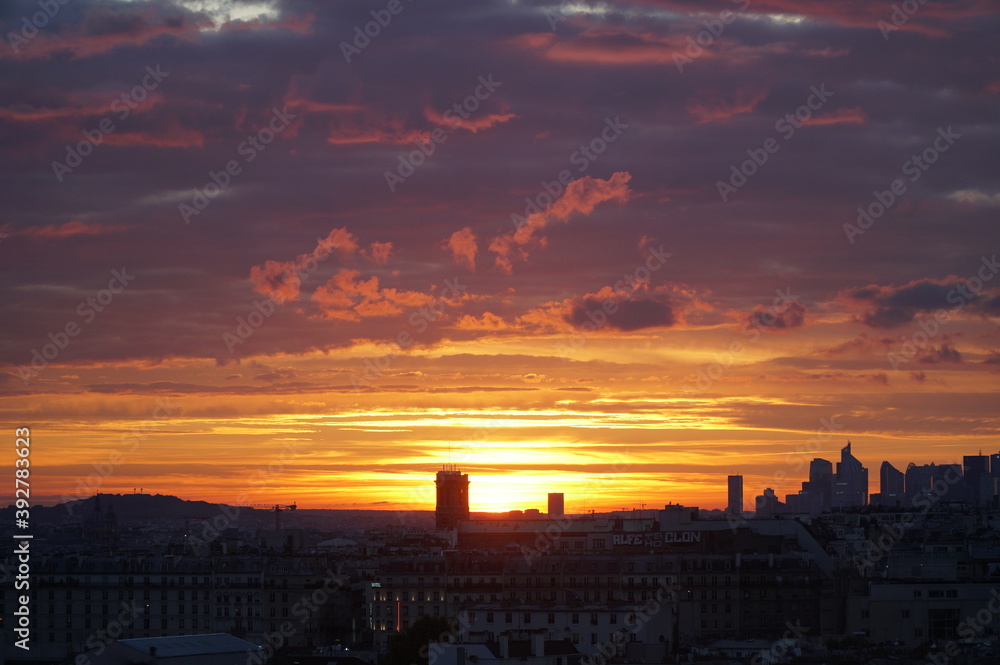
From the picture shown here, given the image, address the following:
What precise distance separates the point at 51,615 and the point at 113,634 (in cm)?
1458

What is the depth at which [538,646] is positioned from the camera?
95625 millimetres

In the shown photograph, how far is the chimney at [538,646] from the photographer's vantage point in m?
94.8

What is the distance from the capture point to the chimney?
94.8 meters

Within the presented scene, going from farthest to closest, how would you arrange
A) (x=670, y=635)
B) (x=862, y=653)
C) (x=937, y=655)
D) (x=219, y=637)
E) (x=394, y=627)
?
(x=394, y=627), (x=670, y=635), (x=219, y=637), (x=862, y=653), (x=937, y=655)

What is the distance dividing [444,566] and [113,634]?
30.7 metres

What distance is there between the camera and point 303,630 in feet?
528

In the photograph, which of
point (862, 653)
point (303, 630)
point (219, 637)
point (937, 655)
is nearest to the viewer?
point (937, 655)

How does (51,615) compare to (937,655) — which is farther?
(51,615)

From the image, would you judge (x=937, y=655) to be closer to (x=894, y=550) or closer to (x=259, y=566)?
(x=894, y=550)

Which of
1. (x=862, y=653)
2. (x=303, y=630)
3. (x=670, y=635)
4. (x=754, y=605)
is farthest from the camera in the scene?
(x=303, y=630)

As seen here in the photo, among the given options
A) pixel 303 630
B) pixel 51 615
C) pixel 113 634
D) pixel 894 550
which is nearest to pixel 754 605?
pixel 894 550

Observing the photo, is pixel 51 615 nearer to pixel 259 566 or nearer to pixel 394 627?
pixel 259 566

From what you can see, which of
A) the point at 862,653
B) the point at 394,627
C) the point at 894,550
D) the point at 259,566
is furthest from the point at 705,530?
the point at 862,653

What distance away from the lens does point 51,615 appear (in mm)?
162000
